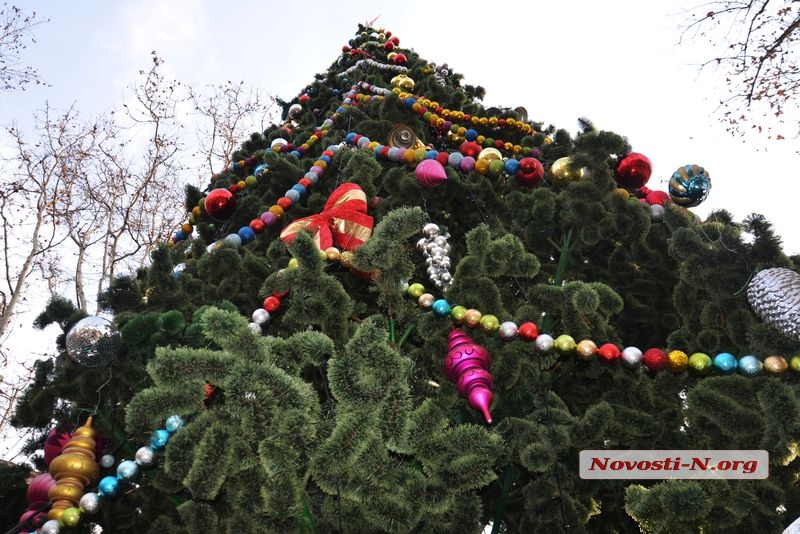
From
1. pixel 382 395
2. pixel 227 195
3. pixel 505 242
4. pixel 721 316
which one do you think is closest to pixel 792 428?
pixel 721 316

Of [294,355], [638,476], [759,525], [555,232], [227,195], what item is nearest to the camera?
[294,355]

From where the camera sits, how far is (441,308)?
2510 mm

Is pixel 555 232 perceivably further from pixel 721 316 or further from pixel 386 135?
pixel 386 135

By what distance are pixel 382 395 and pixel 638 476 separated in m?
1.23

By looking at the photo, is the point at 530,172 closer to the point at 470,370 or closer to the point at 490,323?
the point at 490,323

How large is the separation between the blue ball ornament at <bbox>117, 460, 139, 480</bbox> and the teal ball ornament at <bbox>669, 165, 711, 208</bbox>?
3.14 m

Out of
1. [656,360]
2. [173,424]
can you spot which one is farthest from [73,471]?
[656,360]

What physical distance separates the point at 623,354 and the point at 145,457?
1940 mm

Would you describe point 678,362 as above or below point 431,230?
below

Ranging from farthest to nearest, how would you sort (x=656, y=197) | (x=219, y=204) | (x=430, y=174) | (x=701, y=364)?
(x=219, y=204) < (x=656, y=197) < (x=430, y=174) < (x=701, y=364)

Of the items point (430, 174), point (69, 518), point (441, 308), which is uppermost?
point (430, 174)

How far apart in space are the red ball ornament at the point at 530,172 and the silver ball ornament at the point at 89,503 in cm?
272

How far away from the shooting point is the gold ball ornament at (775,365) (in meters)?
2.02

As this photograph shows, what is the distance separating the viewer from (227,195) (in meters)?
4.04
